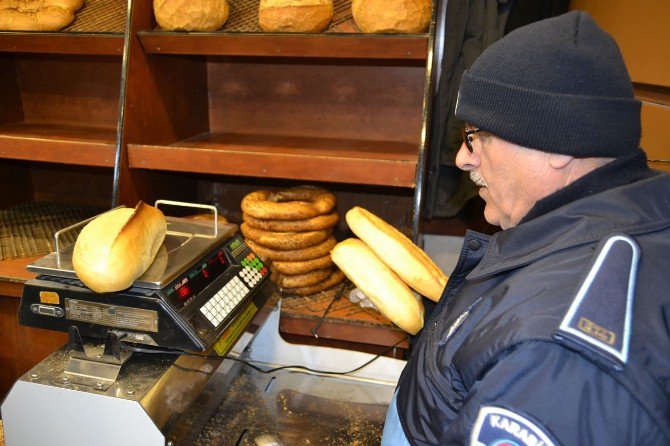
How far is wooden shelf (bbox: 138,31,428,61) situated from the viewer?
1700 millimetres

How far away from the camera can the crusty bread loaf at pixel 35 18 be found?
200 centimetres

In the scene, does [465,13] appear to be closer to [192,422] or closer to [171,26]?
[171,26]

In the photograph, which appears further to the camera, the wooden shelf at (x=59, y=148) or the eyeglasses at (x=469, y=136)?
the wooden shelf at (x=59, y=148)

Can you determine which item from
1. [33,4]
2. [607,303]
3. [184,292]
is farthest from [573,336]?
[33,4]

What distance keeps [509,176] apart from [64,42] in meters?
1.83

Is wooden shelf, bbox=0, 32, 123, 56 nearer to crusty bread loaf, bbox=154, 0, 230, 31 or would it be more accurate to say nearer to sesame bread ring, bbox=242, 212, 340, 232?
crusty bread loaf, bbox=154, 0, 230, 31

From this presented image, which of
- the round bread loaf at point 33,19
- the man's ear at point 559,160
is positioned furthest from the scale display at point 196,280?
the round bread loaf at point 33,19

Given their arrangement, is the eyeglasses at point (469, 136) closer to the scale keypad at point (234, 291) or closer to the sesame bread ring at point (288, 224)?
the scale keypad at point (234, 291)

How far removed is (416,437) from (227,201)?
1986mm

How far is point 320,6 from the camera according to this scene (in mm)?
1771

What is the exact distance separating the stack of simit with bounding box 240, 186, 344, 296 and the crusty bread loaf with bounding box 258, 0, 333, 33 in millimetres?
638

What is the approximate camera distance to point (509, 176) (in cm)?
88

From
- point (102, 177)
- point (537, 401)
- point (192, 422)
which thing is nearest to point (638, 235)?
point (537, 401)

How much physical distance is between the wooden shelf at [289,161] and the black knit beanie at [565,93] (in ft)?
2.97
